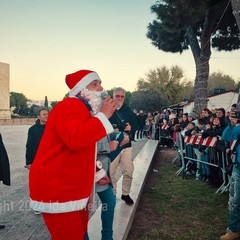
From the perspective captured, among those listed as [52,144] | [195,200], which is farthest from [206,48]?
[52,144]

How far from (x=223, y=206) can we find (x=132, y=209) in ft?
6.08

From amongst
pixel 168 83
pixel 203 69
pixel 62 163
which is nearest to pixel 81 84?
pixel 62 163

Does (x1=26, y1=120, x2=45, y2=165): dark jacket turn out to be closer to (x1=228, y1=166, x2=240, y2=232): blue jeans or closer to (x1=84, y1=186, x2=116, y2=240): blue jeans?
(x1=84, y1=186, x2=116, y2=240): blue jeans

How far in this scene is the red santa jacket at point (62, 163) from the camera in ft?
6.41

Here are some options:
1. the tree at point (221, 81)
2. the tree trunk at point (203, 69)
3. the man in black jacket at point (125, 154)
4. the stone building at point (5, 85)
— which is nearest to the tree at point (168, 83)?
the tree at point (221, 81)

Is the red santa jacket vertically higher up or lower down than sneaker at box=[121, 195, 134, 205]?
→ higher up

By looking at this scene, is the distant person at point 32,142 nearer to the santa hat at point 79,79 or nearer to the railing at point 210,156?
the santa hat at point 79,79

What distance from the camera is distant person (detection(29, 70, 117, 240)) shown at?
6.34 feet

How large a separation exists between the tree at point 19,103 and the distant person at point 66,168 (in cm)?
9477

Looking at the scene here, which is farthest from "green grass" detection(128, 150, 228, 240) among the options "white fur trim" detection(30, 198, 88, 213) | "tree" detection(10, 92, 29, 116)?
"tree" detection(10, 92, 29, 116)

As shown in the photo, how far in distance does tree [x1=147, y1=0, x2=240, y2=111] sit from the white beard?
934cm

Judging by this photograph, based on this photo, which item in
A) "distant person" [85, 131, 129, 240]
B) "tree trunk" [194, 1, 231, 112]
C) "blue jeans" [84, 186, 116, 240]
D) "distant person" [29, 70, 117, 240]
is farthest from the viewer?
"tree trunk" [194, 1, 231, 112]

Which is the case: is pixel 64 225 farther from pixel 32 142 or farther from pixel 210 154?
pixel 210 154

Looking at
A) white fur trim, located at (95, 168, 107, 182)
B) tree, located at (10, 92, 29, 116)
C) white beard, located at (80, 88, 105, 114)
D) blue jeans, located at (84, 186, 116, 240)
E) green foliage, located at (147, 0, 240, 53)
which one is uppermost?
green foliage, located at (147, 0, 240, 53)
